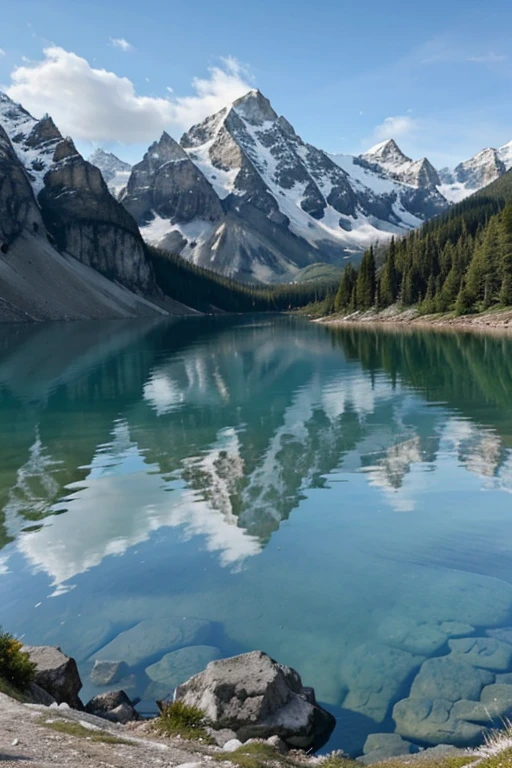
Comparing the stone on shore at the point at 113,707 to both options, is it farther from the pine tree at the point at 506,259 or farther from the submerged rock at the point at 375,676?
the pine tree at the point at 506,259

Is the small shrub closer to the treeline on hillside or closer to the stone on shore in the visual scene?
the stone on shore

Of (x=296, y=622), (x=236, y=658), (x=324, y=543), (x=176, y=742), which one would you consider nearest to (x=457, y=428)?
(x=324, y=543)

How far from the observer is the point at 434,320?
410 ft

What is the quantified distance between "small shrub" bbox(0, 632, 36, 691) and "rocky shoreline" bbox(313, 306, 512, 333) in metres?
96.8

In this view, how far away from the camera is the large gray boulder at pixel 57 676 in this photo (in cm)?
1113

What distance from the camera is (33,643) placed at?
45.7 ft

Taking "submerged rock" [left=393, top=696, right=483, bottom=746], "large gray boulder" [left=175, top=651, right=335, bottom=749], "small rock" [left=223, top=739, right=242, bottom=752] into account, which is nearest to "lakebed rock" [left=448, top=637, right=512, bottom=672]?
"submerged rock" [left=393, top=696, right=483, bottom=746]

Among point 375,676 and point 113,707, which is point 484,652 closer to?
point 375,676

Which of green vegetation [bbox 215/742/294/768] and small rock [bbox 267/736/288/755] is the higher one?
green vegetation [bbox 215/742/294/768]

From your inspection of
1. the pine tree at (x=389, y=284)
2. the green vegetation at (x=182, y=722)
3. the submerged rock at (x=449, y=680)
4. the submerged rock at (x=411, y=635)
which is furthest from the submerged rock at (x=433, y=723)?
the pine tree at (x=389, y=284)

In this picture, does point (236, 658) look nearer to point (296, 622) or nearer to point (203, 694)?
point (203, 694)

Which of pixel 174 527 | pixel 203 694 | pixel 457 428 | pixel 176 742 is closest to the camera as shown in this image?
pixel 176 742

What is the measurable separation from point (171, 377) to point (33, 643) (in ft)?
152

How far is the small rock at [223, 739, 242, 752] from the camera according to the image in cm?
902
